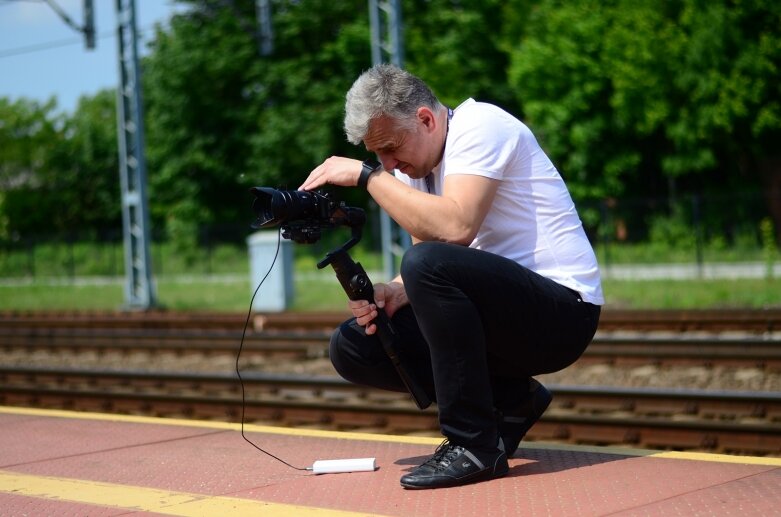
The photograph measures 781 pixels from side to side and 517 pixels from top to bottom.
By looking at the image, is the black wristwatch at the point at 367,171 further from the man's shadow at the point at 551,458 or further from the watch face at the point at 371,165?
the man's shadow at the point at 551,458

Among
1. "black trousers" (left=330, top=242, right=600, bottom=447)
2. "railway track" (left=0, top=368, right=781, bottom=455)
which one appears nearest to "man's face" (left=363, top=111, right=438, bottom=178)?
"black trousers" (left=330, top=242, right=600, bottom=447)

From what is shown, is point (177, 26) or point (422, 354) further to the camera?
point (177, 26)

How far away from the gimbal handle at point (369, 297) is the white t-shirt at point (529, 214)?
1.55 feet

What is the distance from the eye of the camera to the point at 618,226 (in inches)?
973

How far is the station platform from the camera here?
12.1ft

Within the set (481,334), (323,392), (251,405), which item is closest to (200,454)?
(481,334)

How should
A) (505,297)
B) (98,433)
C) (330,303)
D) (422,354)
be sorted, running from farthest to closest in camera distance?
(330,303), (98,433), (422,354), (505,297)

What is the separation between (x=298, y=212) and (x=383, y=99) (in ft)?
1.70

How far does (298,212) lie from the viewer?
13.5ft

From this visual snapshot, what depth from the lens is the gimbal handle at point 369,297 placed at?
4.21 meters

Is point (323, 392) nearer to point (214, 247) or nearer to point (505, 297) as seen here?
point (505, 297)

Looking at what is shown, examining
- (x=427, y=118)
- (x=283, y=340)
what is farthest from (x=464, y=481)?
(x=283, y=340)

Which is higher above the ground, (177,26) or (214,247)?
(177,26)

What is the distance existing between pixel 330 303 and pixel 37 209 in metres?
38.3
